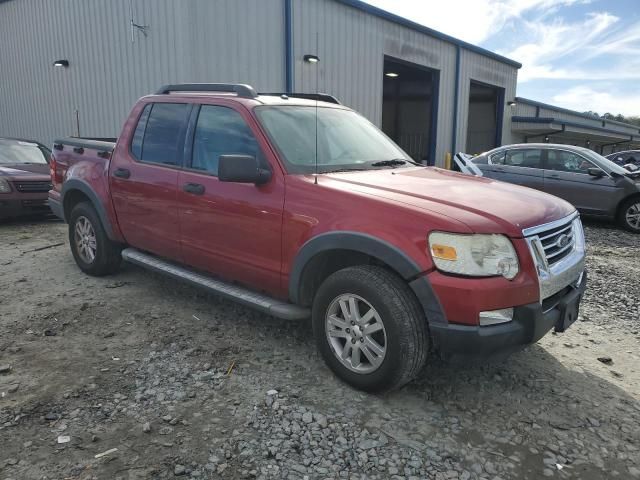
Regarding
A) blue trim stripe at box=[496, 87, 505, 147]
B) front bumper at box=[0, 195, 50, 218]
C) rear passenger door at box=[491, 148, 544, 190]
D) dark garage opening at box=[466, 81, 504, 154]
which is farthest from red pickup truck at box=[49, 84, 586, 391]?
blue trim stripe at box=[496, 87, 505, 147]

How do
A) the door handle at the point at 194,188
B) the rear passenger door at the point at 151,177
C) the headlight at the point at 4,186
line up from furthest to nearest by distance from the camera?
the headlight at the point at 4,186, the rear passenger door at the point at 151,177, the door handle at the point at 194,188

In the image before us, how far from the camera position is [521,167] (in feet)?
32.7

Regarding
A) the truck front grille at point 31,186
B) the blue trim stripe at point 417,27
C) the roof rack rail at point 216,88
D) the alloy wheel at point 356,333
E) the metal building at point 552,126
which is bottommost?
the alloy wheel at point 356,333

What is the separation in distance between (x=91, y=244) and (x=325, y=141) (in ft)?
9.63

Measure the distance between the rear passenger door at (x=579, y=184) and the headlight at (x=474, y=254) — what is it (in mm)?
7488

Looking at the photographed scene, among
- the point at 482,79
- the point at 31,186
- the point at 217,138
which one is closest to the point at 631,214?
the point at 217,138

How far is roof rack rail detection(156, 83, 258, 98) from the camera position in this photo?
3898 mm

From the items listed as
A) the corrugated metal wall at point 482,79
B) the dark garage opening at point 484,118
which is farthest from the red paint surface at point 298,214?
the dark garage opening at point 484,118

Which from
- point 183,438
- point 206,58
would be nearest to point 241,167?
point 183,438

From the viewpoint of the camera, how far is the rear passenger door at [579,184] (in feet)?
29.1

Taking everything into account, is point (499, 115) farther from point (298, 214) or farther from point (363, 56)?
point (298, 214)

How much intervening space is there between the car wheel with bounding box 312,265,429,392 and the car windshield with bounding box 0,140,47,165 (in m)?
8.36

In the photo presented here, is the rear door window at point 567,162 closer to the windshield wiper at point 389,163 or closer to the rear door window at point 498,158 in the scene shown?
the rear door window at point 498,158

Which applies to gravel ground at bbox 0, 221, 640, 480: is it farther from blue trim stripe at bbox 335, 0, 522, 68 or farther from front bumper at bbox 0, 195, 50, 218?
blue trim stripe at bbox 335, 0, 522, 68
